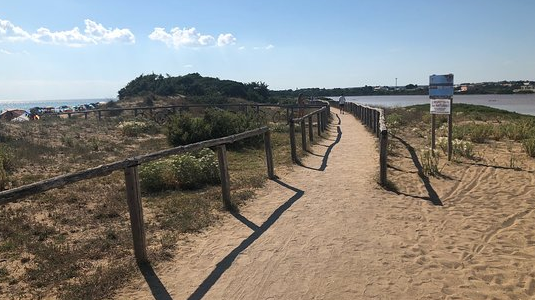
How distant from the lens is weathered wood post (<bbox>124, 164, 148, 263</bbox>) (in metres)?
4.74

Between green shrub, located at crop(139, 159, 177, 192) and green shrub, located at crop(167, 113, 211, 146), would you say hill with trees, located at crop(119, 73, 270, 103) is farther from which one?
green shrub, located at crop(139, 159, 177, 192)

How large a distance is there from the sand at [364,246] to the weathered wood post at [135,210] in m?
0.27

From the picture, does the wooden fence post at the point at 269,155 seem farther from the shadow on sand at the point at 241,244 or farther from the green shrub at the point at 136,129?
the green shrub at the point at 136,129

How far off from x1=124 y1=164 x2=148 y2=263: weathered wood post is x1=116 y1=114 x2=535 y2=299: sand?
0.90ft

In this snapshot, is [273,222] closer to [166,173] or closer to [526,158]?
[166,173]

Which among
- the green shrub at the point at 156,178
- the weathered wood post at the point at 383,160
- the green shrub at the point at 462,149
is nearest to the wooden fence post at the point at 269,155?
the green shrub at the point at 156,178

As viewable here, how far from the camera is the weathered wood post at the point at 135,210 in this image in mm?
4738

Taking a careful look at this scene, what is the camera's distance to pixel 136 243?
15.8ft

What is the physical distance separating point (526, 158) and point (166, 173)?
28.7ft

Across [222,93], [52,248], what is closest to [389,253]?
[52,248]

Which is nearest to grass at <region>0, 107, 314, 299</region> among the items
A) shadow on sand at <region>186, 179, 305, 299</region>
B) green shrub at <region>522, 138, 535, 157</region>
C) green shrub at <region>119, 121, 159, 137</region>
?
shadow on sand at <region>186, 179, 305, 299</region>

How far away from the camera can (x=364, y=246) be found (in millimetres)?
5250

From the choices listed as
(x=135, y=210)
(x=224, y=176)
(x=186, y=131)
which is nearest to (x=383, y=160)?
(x=224, y=176)

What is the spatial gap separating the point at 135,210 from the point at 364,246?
271cm
